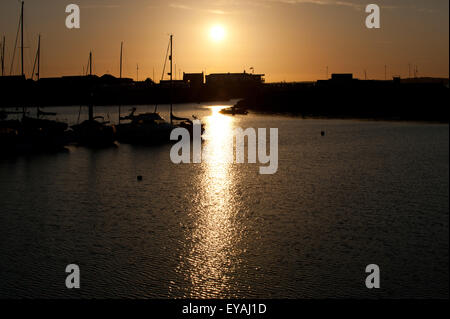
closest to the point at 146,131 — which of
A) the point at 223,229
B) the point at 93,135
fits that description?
the point at 93,135

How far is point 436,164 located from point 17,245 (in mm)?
37614

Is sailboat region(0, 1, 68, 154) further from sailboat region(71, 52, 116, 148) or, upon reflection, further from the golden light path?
the golden light path

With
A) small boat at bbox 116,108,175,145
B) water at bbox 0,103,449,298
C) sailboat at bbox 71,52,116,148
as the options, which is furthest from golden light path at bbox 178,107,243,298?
sailboat at bbox 71,52,116,148

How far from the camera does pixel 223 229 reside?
24875 millimetres

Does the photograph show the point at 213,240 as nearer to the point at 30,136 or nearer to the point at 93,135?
the point at 30,136

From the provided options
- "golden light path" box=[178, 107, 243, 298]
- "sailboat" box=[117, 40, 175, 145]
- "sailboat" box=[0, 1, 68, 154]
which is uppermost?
"sailboat" box=[117, 40, 175, 145]

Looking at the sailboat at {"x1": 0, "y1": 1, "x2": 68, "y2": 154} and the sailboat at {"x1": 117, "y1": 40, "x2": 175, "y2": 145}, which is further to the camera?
the sailboat at {"x1": 117, "y1": 40, "x2": 175, "y2": 145}

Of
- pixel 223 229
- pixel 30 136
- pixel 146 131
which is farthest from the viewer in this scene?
pixel 146 131

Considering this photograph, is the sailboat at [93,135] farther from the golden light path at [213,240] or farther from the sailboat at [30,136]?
the golden light path at [213,240]

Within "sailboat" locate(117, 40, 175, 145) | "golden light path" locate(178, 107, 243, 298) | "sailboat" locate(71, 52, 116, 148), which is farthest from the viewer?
"sailboat" locate(117, 40, 175, 145)

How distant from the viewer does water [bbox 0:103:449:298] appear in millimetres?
17719
